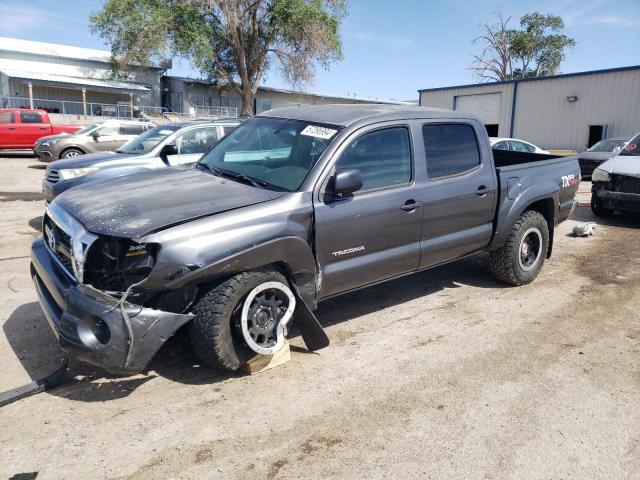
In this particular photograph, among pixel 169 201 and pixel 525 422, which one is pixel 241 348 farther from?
pixel 525 422

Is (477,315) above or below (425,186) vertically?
below

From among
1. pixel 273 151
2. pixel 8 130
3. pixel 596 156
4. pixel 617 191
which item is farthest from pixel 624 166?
pixel 8 130

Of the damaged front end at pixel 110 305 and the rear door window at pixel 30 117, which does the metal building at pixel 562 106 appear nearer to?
the rear door window at pixel 30 117

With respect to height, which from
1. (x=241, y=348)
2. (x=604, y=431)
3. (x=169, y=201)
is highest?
(x=169, y=201)

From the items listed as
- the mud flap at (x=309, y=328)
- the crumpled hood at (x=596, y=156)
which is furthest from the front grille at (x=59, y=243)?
the crumpled hood at (x=596, y=156)

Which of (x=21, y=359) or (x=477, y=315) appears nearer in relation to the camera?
(x=21, y=359)

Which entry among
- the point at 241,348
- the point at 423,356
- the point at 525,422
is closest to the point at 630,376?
the point at 525,422

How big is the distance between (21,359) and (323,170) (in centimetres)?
262

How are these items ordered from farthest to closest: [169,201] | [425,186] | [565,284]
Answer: [565,284] → [425,186] → [169,201]

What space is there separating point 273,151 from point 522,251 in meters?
3.12

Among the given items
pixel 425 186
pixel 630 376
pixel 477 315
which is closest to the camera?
pixel 630 376

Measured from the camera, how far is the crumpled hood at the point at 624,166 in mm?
8687

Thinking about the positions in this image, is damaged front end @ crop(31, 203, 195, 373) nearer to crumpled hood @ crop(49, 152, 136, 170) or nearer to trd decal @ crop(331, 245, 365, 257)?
trd decal @ crop(331, 245, 365, 257)

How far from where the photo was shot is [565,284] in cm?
582
